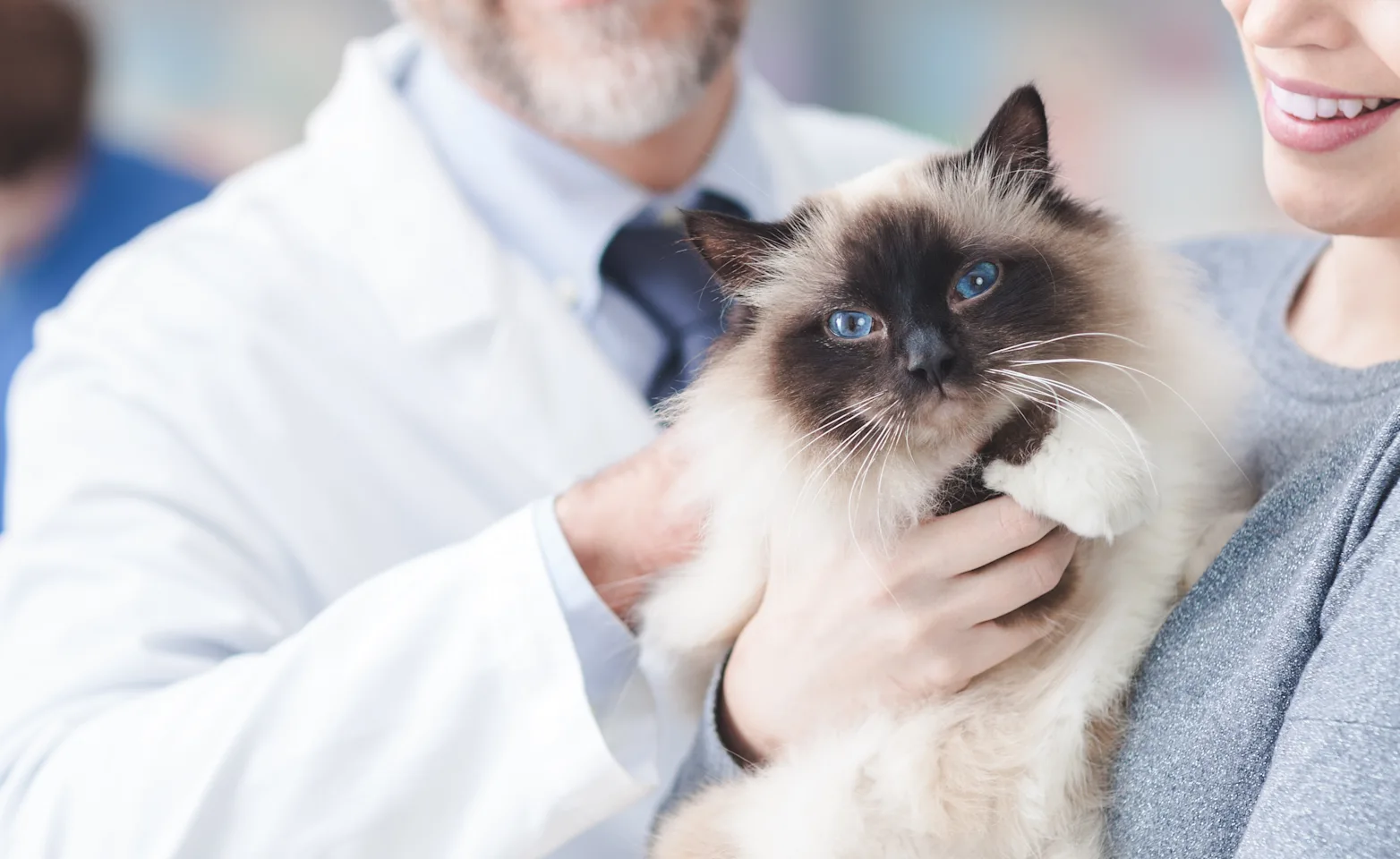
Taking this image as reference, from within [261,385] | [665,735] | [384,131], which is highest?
[384,131]

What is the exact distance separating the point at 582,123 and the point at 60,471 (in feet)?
3.23

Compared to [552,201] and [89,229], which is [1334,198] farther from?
[89,229]

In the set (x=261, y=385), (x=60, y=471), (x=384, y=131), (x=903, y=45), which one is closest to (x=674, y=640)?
(x=261, y=385)

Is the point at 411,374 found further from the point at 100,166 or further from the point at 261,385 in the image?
the point at 100,166

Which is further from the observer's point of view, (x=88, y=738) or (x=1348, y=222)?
(x=88, y=738)

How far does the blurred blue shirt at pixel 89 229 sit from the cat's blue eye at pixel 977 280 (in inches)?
114

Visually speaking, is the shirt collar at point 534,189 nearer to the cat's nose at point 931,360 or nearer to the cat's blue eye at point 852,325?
the cat's blue eye at point 852,325

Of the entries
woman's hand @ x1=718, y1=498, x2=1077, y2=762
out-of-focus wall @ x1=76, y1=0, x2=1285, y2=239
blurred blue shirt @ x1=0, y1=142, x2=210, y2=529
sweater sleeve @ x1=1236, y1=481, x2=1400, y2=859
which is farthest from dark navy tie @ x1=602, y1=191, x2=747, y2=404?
blurred blue shirt @ x1=0, y1=142, x2=210, y2=529

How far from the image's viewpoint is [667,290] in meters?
1.92

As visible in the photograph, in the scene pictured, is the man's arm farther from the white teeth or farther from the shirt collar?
the white teeth

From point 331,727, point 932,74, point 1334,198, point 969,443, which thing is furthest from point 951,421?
point 932,74

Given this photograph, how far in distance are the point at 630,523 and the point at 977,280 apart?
53 centimetres

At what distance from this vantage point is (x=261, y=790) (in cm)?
130

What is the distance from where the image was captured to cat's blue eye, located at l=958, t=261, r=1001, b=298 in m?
1.15
